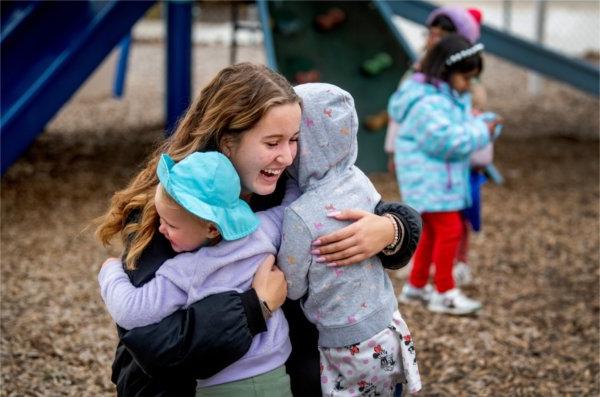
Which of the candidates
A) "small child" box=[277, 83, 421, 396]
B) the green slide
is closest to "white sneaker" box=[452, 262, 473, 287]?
the green slide

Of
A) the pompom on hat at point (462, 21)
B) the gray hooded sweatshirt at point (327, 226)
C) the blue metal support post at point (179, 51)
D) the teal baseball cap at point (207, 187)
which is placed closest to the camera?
the teal baseball cap at point (207, 187)

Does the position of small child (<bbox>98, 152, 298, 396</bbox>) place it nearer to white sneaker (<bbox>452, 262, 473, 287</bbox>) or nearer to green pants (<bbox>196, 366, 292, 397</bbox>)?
green pants (<bbox>196, 366, 292, 397</bbox>)

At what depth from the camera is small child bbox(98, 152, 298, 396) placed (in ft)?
6.24

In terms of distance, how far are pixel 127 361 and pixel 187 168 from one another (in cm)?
65

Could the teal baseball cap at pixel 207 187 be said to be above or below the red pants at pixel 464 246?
above

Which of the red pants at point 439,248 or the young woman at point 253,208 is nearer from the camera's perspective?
the young woman at point 253,208

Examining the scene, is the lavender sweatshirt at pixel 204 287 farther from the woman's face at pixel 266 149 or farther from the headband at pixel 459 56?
the headband at pixel 459 56

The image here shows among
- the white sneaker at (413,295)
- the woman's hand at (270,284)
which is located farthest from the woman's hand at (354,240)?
the white sneaker at (413,295)

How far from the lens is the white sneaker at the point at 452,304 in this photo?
440 cm

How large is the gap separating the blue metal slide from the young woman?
335cm

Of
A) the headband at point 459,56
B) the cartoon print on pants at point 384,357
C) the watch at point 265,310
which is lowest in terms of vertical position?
the headband at point 459,56

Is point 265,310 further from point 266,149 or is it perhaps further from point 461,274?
point 461,274

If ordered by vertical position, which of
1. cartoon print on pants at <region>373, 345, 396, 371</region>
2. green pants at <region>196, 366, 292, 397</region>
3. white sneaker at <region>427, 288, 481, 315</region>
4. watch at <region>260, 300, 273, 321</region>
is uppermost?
watch at <region>260, 300, 273, 321</region>

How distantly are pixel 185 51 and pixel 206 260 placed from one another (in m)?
5.18
